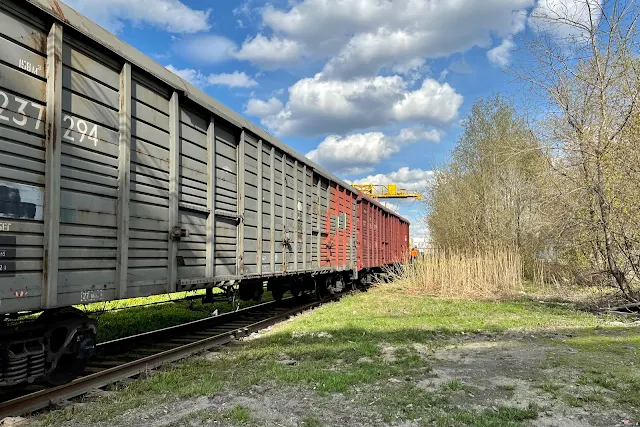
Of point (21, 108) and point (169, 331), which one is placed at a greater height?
point (21, 108)

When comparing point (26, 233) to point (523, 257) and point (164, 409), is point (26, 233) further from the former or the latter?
point (523, 257)

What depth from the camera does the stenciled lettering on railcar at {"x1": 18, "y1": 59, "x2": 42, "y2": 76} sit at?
3.73m

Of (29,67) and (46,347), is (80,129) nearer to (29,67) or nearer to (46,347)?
(29,67)

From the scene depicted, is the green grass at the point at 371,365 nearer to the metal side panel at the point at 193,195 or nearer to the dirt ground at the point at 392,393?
the dirt ground at the point at 392,393

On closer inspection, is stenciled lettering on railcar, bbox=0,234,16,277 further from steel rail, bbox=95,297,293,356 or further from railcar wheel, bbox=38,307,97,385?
steel rail, bbox=95,297,293,356

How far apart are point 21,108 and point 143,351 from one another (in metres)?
3.86

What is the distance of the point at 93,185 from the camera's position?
439cm

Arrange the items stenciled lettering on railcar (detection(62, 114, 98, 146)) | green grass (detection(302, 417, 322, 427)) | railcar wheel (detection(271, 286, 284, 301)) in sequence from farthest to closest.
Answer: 1. railcar wheel (detection(271, 286, 284, 301))
2. stenciled lettering on railcar (detection(62, 114, 98, 146))
3. green grass (detection(302, 417, 322, 427))

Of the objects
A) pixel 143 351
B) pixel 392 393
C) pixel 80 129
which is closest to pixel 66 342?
pixel 80 129

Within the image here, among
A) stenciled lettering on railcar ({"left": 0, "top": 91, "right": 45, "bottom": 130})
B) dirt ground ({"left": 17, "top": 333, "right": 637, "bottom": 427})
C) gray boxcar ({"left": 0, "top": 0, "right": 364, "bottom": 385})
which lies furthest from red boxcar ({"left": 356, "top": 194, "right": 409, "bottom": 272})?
stenciled lettering on railcar ({"left": 0, "top": 91, "right": 45, "bottom": 130})

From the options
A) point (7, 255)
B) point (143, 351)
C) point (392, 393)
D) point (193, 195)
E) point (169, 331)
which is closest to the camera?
point (7, 255)

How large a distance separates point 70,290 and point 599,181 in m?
10.1

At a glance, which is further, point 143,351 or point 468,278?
point 468,278

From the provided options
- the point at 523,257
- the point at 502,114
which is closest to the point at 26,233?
the point at 523,257
